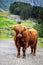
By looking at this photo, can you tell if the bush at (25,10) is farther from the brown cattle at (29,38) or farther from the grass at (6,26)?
the brown cattle at (29,38)

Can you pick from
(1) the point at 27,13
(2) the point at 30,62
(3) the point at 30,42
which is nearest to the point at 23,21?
(1) the point at 27,13

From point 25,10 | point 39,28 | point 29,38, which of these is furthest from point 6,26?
point 29,38

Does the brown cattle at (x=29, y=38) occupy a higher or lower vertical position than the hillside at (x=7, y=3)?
higher

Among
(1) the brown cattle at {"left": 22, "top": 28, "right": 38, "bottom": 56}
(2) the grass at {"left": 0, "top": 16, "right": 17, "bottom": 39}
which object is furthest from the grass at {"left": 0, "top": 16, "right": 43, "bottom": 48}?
(1) the brown cattle at {"left": 22, "top": 28, "right": 38, "bottom": 56}

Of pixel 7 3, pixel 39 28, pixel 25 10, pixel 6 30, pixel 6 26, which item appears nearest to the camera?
pixel 6 26

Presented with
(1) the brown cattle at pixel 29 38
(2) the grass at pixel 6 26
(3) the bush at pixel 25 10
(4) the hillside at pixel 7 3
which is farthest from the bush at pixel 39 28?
(1) the brown cattle at pixel 29 38

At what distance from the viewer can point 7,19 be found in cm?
2773

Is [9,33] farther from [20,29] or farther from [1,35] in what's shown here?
[20,29]

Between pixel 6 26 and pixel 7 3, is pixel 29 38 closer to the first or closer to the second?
pixel 6 26

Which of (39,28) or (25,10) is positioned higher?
(25,10)

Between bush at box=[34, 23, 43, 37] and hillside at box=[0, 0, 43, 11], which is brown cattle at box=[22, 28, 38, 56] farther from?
hillside at box=[0, 0, 43, 11]

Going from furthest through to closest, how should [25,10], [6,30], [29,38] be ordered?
[25,10]
[6,30]
[29,38]

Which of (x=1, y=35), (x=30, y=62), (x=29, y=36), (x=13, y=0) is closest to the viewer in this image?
(x=30, y=62)

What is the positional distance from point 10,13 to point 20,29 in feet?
45.2
